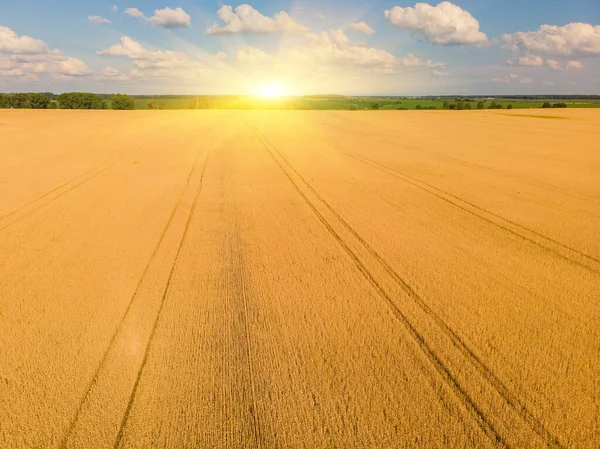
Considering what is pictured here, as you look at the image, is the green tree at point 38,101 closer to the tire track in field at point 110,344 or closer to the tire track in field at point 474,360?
the tire track in field at point 110,344

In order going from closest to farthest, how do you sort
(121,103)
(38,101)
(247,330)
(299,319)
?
(247,330) < (299,319) < (38,101) < (121,103)

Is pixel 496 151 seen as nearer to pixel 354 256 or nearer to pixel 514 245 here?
pixel 514 245

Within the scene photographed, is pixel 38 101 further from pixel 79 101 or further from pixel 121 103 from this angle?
pixel 121 103

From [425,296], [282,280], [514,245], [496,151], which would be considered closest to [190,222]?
[282,280]

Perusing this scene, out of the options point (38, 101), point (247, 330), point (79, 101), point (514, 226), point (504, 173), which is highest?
point (79, 101)

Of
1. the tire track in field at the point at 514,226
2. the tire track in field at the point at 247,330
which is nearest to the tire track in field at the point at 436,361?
the tire track in field at the point at 247,330

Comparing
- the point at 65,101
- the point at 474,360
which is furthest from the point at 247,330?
the point at 65,101
